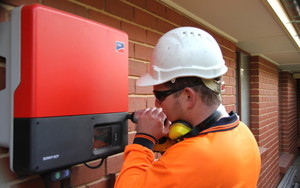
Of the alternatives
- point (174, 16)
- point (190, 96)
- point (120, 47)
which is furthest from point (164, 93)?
point (174, 16)

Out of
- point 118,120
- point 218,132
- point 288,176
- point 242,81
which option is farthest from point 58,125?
point 288,176

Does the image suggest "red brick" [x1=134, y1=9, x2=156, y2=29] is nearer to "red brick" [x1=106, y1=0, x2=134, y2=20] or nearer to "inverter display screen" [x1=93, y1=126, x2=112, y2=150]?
"red brick" [x1=106, y1=0, x2=134, y2=20]

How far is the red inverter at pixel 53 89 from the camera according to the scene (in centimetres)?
83

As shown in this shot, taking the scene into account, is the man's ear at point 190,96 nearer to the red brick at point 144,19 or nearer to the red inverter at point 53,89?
the red inverter at point 53,89

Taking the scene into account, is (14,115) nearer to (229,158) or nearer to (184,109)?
(184,109)

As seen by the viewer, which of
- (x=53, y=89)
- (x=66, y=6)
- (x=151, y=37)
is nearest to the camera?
(x=53, y=89)

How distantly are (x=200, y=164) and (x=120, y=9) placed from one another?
108cm

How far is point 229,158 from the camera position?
3.09 ft

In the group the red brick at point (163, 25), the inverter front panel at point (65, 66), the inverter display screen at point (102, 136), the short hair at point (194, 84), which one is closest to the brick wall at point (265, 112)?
the red brick at point (163, 25)

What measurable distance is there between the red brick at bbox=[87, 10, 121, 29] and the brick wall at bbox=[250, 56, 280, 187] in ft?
11.8

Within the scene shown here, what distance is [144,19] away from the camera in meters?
1.78

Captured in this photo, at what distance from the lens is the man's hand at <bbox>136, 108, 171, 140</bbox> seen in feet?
3.69

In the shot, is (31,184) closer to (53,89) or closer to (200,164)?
(53,89)

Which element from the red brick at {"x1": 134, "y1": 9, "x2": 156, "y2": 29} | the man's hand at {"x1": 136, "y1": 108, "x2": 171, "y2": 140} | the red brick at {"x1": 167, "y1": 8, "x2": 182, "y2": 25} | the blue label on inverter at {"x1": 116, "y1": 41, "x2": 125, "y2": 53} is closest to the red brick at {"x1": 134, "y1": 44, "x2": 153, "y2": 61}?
the red brick at {"x1": 134, "y1": 9, "x2": 156, "y2": 29}
